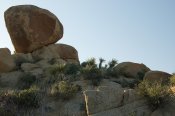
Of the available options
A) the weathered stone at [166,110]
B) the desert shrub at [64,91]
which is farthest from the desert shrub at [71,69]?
the weathered stone at [166,110]

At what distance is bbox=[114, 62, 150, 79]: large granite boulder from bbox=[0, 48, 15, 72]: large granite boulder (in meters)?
10.2

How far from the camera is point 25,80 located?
110 ft

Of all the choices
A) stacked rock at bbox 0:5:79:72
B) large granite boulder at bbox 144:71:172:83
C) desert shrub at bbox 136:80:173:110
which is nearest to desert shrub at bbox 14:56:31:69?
stacked rock at bbox 0:5:79:72

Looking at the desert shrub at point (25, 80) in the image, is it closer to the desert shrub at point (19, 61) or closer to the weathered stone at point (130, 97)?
the desert shrub at point (19, 61)

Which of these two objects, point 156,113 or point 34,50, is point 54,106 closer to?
point 156,113

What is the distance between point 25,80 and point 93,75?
623 cm

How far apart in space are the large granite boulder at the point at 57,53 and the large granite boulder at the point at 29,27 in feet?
2.07

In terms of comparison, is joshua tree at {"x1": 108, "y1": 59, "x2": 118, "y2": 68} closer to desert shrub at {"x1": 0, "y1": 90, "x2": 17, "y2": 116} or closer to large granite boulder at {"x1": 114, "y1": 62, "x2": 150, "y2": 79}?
large granite boulder at {"x1": 114, "y1": 62, "x2": 150, "y2": 79}

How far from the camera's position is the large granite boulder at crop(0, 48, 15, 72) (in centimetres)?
3806

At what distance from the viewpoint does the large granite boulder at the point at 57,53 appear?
4181 centimetres

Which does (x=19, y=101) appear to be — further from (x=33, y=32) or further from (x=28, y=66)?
(x=33, y=32)

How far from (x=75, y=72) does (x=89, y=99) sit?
635 inches

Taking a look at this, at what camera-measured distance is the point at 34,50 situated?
140ft

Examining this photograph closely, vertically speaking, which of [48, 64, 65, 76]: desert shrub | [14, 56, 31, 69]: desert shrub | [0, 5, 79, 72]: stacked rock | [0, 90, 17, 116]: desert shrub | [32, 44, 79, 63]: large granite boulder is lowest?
[0, 90, 17, 116]: desert shrub
